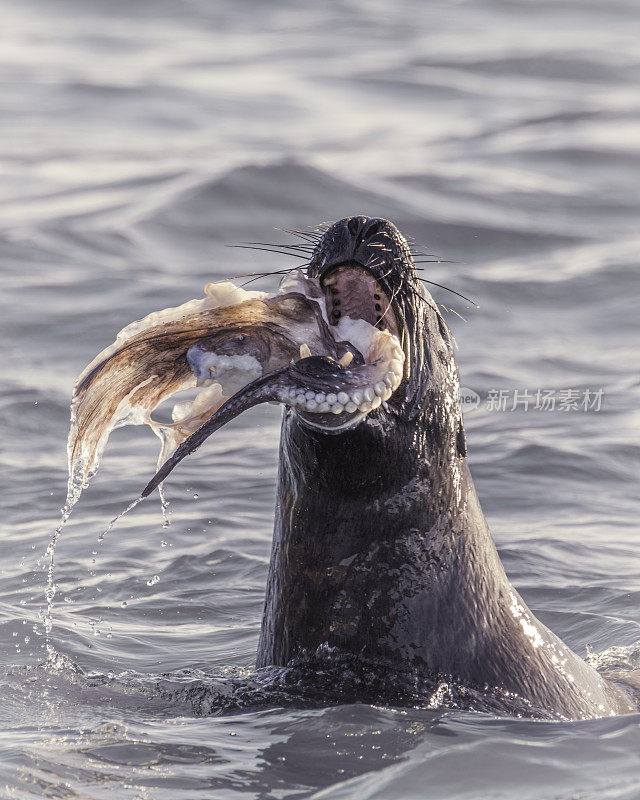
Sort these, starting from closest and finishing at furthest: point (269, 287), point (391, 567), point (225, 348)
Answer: point (225, 348) → point (391, 567) → point (269, 287)

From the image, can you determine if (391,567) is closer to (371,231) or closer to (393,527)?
(393,527)

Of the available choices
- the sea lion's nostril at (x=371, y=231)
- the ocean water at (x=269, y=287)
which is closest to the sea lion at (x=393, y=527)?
the sea lion's nostril at (x=371, y=231)

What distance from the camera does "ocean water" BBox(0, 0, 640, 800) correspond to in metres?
3.61

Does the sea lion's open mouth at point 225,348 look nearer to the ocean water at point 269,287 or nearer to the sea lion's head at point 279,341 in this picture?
the sea lion's head at point 279,341

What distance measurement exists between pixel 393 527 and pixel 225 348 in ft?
2.29

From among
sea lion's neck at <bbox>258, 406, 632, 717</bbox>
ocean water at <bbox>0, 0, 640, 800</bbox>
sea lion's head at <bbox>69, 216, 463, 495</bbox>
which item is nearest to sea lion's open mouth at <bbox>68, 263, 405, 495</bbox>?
sea lion's head at <bbox>69, 216, 463, 495</bbox>

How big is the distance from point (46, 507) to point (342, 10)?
14422 millimetres

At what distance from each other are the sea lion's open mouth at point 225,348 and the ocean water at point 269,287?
34.2 inches

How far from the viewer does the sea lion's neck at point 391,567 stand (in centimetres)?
374

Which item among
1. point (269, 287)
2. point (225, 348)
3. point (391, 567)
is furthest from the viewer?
point (269, 287)

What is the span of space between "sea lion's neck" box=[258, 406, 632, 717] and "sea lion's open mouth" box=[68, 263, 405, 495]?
214mm

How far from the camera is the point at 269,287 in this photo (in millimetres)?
9812

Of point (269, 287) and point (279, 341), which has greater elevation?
point (269, 287)

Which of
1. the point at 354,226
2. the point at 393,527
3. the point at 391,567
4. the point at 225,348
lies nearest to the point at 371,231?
the point at 354,226
